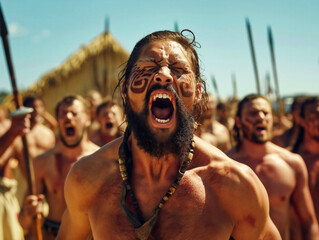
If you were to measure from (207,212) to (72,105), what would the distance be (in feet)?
10.2

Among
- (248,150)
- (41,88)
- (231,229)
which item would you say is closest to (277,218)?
(248,150)

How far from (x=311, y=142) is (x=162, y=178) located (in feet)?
11.0

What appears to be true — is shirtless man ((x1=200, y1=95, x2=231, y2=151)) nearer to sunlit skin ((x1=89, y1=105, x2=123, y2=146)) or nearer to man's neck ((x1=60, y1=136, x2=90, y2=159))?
sunlit skin ((x1=89, y1=105, x2=123, y2=146))

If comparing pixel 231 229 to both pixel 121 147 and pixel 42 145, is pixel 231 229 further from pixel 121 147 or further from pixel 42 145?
pixel 42 145

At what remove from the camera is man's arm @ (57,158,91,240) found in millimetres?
2438

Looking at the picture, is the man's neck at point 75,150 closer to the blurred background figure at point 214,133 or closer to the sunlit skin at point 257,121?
the sunlit skin at point 257,121

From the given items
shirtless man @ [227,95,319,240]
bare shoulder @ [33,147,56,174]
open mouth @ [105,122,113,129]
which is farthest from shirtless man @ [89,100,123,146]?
shirtless man @ [227,95,319,240]

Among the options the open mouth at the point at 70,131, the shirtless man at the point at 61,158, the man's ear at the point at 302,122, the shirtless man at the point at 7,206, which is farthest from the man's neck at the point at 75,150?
the man's ear at the point at 302,122

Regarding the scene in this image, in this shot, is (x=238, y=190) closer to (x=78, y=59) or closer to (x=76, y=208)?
(x=76, y=208)

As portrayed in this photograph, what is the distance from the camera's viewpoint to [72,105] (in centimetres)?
498

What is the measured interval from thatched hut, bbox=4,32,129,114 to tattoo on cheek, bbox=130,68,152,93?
28.6ft

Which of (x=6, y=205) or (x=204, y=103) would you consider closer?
(x=204, y=103)

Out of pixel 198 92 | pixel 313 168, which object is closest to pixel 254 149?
pixel 313 168

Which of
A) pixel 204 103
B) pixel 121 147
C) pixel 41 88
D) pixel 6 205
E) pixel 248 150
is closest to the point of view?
pixel 121 147
